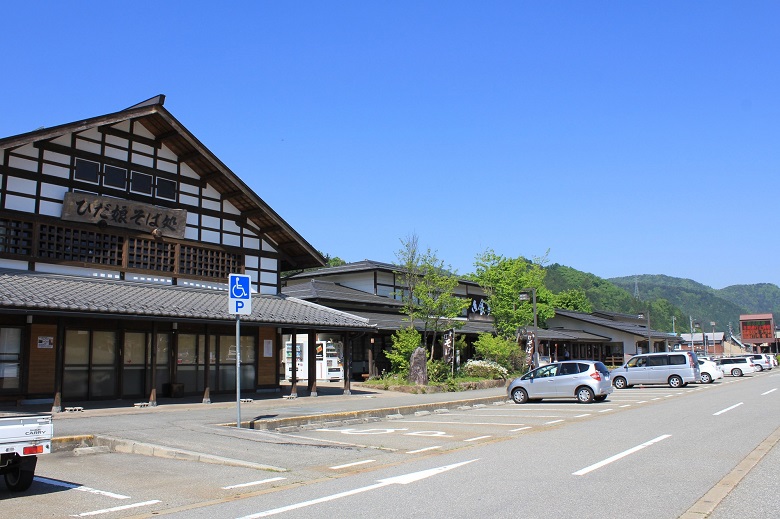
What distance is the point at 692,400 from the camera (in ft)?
75.3

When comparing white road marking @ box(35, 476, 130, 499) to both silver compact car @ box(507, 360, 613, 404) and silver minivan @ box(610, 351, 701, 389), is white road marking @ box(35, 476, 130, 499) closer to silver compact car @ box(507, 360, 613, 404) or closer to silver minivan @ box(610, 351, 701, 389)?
silver compact car @ box(507, 360, 613, 404)

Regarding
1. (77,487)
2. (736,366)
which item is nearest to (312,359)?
(77,487)

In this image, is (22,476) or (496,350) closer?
(22,476)

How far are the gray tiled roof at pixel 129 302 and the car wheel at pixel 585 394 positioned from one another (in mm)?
7453

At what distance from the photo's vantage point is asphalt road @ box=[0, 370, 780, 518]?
22.9ft

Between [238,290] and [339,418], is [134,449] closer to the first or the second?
[238,290]

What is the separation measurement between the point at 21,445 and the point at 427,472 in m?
5.01

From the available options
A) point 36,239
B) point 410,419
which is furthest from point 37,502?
point 36,239

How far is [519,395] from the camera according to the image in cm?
2339

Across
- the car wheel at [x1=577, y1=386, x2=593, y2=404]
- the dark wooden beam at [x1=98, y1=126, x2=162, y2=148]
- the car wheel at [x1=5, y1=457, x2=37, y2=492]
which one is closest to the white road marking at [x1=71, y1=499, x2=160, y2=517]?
the car wheel at [x1=5, y1=457, x2=37, y2=492]

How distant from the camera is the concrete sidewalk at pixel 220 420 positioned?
432 inches

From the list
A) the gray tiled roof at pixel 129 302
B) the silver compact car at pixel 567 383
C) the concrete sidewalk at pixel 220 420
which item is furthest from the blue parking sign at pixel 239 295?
the silver compact car at pixel 567 383

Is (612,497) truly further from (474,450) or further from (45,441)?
(45,441)

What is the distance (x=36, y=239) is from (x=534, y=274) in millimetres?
31113
